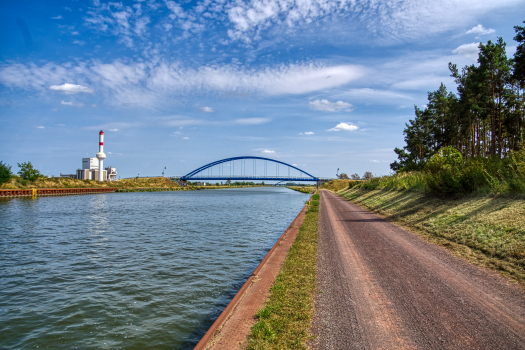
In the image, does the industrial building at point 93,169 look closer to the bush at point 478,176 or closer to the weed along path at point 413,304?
the bush at point 478,176

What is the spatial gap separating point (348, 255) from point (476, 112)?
33.2 meters

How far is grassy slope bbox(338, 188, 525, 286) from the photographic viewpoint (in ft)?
28.1

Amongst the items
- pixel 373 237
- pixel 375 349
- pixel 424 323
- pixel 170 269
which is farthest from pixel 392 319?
pixel 373 237

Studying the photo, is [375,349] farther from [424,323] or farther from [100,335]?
[100,335]

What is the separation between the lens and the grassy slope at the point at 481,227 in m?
8.55

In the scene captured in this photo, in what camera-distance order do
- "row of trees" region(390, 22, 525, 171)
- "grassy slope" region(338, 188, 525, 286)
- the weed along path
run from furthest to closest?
"row of trees" region(390, 22, 525, 171) → "grassy slope" region(338, 188, 525, 286) → the weed along path

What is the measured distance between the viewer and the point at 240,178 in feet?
504

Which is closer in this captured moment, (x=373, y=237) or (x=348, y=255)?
(x=348, y=255)

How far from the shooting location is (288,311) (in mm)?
5648

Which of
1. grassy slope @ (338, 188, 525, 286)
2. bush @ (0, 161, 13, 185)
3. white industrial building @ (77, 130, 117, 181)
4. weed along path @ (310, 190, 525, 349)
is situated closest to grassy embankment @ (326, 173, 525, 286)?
grassy slope @ (338, 188, 525, 286)

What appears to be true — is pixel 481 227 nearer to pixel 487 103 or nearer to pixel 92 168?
pixel 487 103

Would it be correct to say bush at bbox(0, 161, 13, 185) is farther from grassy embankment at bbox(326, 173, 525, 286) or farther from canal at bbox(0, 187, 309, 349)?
grassy embankment at bbox(326, 173, 525, 286)

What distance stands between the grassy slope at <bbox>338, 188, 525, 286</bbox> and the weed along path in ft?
2.51

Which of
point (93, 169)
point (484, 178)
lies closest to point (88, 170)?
point (93, 169)
